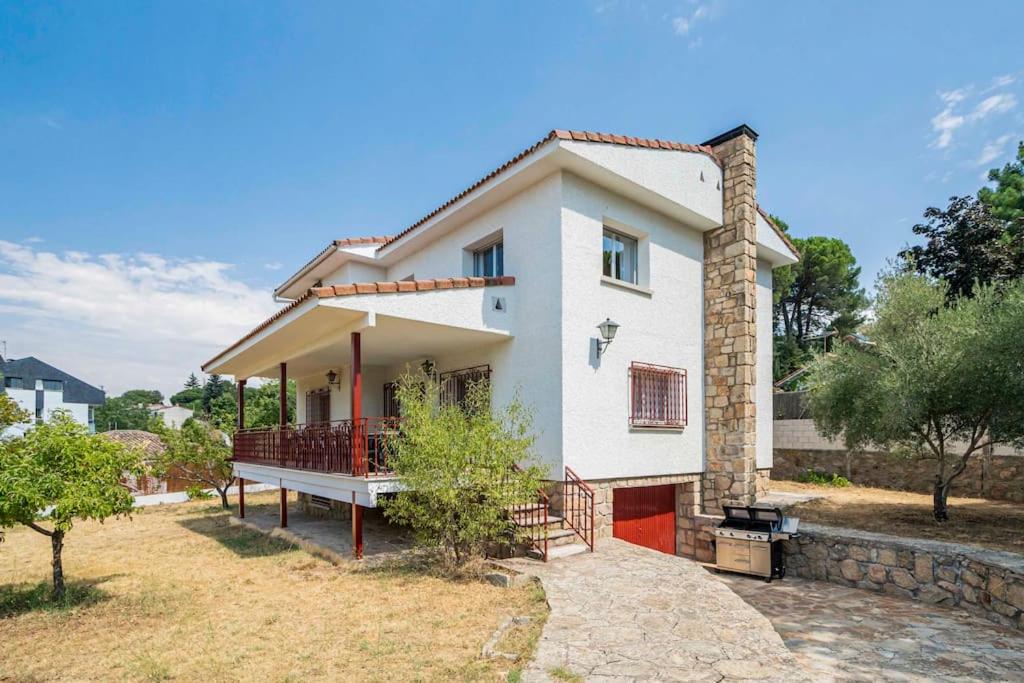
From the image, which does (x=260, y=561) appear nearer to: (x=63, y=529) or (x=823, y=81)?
(x=63, y=529)

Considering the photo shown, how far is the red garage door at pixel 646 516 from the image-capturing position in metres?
10.7

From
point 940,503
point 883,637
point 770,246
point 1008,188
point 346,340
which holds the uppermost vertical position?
point 1008,188

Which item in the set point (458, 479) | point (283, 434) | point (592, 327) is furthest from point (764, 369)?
point (283, 434)

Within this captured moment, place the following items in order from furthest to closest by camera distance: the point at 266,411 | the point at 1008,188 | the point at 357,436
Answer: the point at 266,411 → the point at 1008,188 → the point at 357,436

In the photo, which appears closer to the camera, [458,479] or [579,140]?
[458,479]

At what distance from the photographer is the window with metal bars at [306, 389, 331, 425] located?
675 inches

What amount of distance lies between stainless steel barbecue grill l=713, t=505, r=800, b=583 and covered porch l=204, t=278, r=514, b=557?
523 cm

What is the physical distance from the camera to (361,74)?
11883mm

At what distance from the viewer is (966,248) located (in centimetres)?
1444

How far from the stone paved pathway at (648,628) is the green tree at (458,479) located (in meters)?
0.94

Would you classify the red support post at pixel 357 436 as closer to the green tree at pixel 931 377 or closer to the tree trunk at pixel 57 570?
the tree trunk at pixel 57 570

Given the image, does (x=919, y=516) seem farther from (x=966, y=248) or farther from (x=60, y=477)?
(x=60, y=477)

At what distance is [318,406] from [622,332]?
436 inches

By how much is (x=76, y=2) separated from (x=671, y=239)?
11.8m
